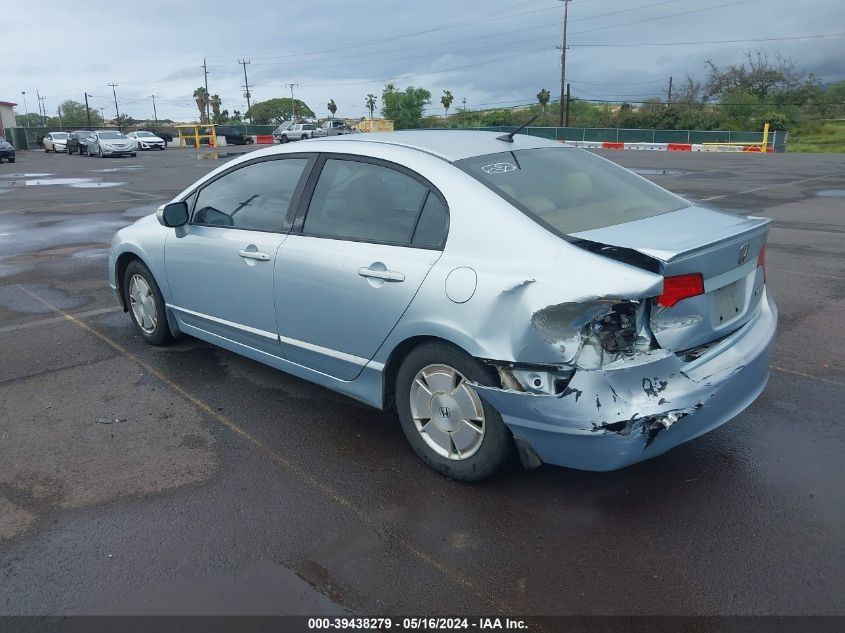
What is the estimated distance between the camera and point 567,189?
12.5 ft

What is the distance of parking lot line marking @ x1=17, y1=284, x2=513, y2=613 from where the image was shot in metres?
2.90

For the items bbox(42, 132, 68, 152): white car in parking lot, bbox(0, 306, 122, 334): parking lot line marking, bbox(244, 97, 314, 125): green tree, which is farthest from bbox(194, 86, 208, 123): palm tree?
bbox(0, 306, 122, 334): parking lot line marking

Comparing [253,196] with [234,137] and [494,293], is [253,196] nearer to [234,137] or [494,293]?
[494,293]

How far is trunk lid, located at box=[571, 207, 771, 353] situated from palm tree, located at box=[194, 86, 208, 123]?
112947 millimetres

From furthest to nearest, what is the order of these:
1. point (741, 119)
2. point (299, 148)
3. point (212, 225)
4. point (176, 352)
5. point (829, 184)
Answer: point (741, 119) → point (829, 184) → point (176, 352) → point (212, 225) → point (299, 148)

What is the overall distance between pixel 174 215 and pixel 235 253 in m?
0.72

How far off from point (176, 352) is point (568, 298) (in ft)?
11.9

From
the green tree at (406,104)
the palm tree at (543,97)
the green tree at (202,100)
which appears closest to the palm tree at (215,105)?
the green tree at (202,100)

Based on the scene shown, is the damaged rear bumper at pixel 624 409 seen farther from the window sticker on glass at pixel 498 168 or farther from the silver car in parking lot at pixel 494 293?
the window sticker on glass at pixel 498 168

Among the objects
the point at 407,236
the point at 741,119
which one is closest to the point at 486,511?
the point at 407,236

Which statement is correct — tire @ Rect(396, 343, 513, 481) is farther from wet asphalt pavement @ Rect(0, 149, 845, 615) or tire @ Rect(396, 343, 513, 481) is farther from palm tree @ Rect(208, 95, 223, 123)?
palm tree @ Rect(208, 95, 223, 123)

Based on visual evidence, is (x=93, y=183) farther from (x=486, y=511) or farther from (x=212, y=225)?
(x=486, y=511)

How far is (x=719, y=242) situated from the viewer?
325cm

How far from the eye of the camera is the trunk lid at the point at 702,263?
3.06 m
